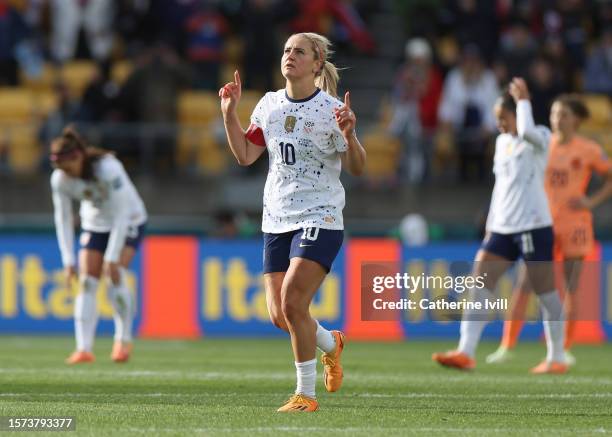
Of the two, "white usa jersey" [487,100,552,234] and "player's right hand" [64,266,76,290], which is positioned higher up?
"white usa jersey" [487,100,552,234]

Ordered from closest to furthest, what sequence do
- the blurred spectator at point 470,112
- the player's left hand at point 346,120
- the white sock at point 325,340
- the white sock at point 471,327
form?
the player's left hand at point 346,120 < the white sock at point 325,340 < the white sock at point 471,327 < the blurred spectator at point 470,112

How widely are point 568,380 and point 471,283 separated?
3.91 ft

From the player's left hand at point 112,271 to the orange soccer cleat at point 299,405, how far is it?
435 centimetres

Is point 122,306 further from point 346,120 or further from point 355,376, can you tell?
Answer: point 346,120

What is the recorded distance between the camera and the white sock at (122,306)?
1338 centimetres

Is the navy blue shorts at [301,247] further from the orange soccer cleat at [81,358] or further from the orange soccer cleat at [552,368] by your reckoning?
the orange soccer cleat at [81,358]

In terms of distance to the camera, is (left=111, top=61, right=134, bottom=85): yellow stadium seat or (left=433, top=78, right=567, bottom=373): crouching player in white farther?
(left=111, top=61, right=134, bottom=85): yellow stadium seat

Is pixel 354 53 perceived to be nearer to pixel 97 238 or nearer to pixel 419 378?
pixel 97 238

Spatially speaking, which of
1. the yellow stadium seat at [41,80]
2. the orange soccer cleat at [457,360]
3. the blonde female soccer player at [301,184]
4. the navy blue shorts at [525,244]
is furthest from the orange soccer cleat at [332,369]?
the yellow stadium seat at [41,80]

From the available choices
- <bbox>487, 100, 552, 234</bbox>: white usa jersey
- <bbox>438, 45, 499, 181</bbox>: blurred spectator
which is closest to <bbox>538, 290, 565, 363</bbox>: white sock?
<bbox>487, 100, 552, 234</bbox>: white usa jersey

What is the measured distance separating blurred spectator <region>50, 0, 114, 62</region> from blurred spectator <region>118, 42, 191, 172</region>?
179 cm

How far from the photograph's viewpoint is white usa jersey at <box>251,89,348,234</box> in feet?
29.0

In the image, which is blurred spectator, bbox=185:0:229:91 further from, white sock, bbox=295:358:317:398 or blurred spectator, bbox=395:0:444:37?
white sock, bbox=295:358:317:398

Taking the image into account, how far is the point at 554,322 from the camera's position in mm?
12164
